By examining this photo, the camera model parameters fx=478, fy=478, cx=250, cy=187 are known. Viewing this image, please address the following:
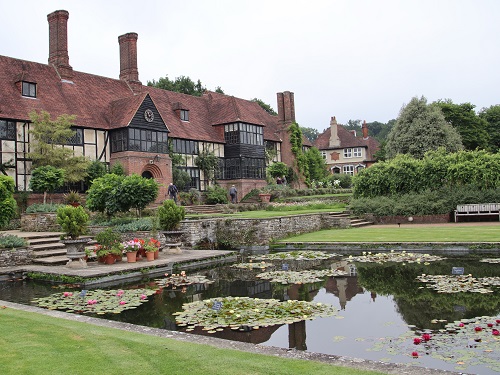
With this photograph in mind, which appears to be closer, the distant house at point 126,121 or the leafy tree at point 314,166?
the distant house at point 126,121

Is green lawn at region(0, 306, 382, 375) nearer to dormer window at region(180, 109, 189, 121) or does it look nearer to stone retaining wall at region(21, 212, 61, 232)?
stone retaining wall at region(21, 212, 61, 232)

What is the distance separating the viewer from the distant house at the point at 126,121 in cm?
2914

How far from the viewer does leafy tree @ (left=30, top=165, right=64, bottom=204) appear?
84.6 ft

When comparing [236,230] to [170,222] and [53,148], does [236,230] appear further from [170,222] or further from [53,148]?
[53,148]

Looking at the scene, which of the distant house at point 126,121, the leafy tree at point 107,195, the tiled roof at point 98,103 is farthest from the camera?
the tiled roof at point 98,103

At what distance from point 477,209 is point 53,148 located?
80.4 ft

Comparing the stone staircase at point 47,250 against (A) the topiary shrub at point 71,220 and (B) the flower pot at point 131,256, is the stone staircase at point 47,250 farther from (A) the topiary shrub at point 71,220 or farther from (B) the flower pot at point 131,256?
(B) the flower pot at point 131,256

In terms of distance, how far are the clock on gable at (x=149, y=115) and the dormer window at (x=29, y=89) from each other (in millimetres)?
7152

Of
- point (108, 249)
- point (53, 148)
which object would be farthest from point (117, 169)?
point (108, 249)

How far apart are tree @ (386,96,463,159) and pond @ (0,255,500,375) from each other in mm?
30417

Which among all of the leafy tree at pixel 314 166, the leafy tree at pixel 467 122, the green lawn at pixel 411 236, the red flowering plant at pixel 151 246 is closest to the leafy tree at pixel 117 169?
the green lawn at pixel 411 236

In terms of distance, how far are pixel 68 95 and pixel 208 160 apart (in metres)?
11.7

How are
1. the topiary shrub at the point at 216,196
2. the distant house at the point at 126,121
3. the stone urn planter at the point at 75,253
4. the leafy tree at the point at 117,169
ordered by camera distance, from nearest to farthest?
the stone urn planter at the point at 75,253 < the distant house at the point at 126,121 < the leafy tree at the point at 117,169 < the topiary shrub at the point at 216,196

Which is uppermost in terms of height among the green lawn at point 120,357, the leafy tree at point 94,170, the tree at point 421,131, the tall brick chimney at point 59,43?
the tall brick chimney at point 59,43
